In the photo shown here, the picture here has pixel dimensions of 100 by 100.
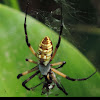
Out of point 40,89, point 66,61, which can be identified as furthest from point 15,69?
point 66,61

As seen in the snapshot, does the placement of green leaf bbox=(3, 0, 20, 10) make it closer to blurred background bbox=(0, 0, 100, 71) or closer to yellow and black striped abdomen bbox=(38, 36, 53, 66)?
blurred background bbox=(0, 0, 100, 71)

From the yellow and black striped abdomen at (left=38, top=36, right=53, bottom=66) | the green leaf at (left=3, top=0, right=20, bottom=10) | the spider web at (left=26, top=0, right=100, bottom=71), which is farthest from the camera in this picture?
the green leaf at (left=3, top=0, right=20, bottom=10)

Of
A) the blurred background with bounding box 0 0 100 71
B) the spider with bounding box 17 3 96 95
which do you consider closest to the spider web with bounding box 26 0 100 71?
the blurred background with bounding box 0 0 100 71

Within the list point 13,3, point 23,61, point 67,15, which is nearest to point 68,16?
point 67,15

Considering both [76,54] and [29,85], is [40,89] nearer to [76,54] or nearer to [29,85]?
[29,85]

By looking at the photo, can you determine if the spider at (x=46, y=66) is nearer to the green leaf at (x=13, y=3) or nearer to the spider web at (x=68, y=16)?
the spider web at (x=68, y=16)

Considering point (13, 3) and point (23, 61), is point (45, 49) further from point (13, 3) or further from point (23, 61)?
point (13, 3)
